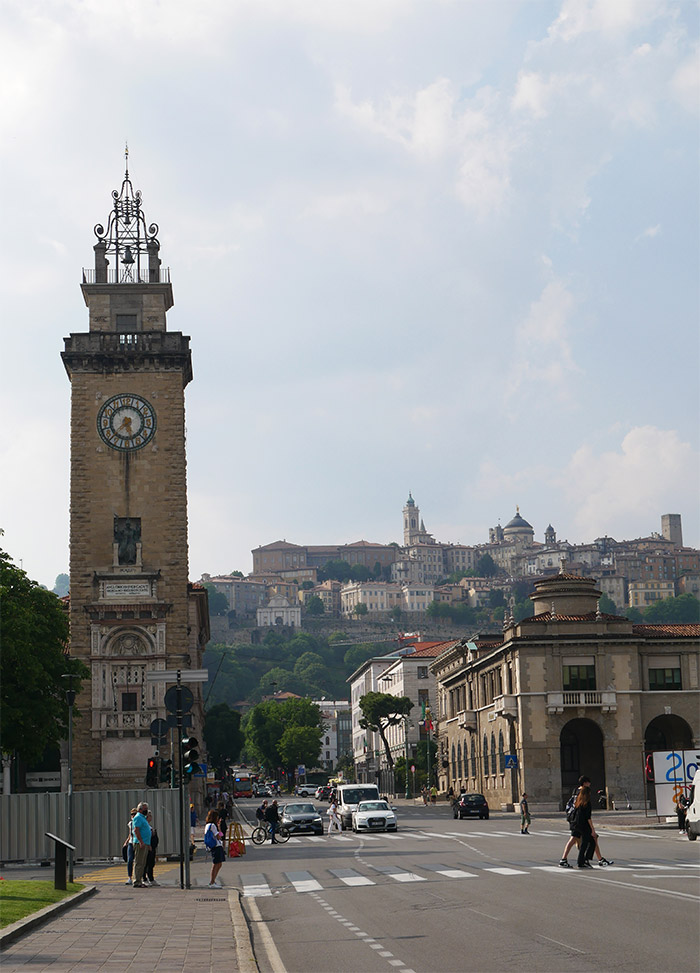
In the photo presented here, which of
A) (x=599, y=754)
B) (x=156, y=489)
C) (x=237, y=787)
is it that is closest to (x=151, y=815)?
(x=156, y=489)

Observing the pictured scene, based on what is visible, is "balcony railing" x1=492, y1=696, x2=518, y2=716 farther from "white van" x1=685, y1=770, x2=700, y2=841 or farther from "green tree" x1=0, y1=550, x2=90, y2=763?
"white van" x1=685, y1=770, x2=700, y2=841

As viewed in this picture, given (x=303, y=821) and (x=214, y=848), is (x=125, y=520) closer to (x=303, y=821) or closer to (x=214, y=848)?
(x=303, y=821)

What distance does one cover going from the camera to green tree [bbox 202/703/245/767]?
125m

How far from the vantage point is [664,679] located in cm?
7225

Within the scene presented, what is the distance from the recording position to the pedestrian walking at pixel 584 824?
81.4 feet

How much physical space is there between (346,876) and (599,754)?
4654cm

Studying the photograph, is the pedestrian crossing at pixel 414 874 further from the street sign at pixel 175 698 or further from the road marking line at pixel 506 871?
the street sign at pixel 175 698

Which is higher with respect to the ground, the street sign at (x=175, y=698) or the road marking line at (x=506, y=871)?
the street sign at (x=175, y=698)

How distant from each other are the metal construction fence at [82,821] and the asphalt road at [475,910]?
2.55 m

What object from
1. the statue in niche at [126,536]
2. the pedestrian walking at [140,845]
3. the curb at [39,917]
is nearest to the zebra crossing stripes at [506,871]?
the pedestrian walking at [140,845]

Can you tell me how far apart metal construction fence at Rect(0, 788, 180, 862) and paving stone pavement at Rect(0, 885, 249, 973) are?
34.9 feet

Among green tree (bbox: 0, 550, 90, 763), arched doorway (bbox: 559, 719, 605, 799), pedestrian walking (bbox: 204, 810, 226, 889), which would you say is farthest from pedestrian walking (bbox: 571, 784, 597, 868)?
arched doorway (bbox: 559, 719, 605, 799)

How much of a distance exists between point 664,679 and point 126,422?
3418 cm

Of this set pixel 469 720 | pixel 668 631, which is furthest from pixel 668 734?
pixel 469 720
